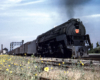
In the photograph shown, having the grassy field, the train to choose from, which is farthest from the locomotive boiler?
the grassy field

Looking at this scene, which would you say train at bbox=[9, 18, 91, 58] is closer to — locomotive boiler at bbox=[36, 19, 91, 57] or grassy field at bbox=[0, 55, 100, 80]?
→ locomotive boiler at bbox=[36, 19, 91, 57]

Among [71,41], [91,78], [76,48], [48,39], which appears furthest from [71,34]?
[91,78]

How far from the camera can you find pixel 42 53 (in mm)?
19344

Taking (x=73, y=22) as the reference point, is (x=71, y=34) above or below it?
below

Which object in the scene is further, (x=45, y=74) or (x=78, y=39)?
(x=78, y=39)

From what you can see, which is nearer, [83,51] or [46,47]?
[83,51]

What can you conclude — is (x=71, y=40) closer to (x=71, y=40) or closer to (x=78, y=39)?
(x=71, y=40)

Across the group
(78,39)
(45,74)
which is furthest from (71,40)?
(45,74)

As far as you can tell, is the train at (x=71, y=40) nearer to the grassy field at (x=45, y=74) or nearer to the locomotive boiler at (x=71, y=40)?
the locomotive boiler at (x=71, y=40)

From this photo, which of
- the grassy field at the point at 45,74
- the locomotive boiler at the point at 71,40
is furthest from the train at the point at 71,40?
the grassy field at the point at 45,74

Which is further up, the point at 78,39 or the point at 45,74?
the point at 78,39

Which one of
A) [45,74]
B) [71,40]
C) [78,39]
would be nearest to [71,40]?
[71,40]

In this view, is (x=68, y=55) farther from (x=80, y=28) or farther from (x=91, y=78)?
(x=91, y=78)

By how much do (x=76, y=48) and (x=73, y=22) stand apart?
2.66 meters
